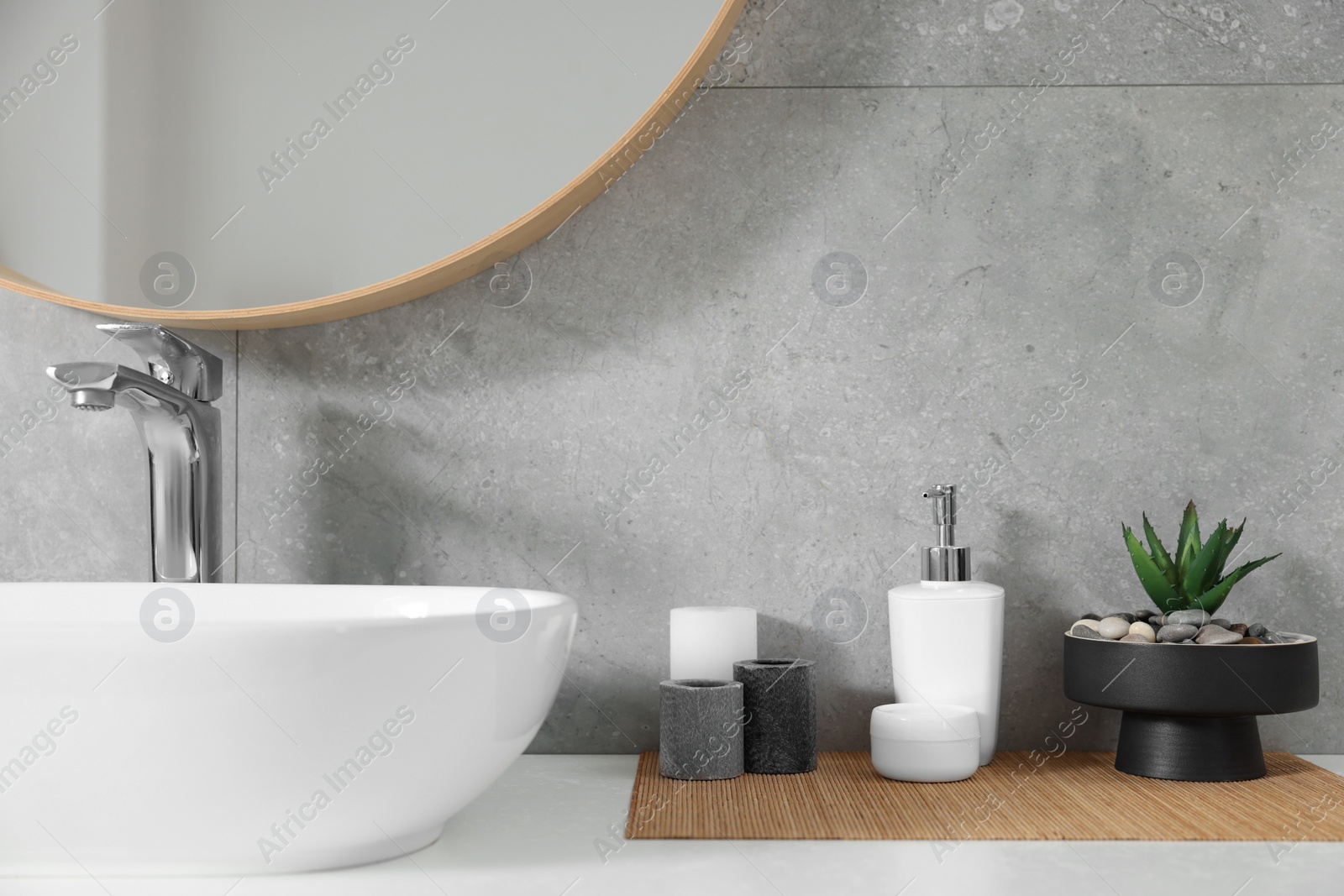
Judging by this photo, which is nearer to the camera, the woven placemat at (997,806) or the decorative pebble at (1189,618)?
the woven placemat at (997,806)

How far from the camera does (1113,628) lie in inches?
27.6

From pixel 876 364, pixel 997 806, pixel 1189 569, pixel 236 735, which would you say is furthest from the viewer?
pixel 876 364

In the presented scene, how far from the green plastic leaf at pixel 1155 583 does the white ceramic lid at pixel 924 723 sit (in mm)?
166

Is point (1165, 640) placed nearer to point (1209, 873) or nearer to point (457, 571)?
point (1209, 873)

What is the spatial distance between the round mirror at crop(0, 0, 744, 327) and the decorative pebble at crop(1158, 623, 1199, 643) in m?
0.55

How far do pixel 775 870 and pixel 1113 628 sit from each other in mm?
335

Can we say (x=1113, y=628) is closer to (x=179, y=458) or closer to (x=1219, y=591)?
(x=1219, y=591)

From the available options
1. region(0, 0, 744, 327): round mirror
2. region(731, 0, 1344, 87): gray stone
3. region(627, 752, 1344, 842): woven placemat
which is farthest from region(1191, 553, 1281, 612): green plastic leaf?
region(0, 0, 744, 327): round mirror

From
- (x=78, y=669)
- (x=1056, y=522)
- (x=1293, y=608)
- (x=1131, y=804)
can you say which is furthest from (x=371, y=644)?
(x=1293, y=608)

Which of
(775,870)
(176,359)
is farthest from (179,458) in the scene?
(775,870)

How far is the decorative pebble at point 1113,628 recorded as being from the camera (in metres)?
0.70

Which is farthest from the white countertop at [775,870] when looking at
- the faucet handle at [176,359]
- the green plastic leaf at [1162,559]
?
the faucet handle at [176,359]

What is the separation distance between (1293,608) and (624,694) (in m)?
0.56

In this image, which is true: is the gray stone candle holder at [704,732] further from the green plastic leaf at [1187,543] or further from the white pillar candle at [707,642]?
the green plastic leaf at [1187,543]
